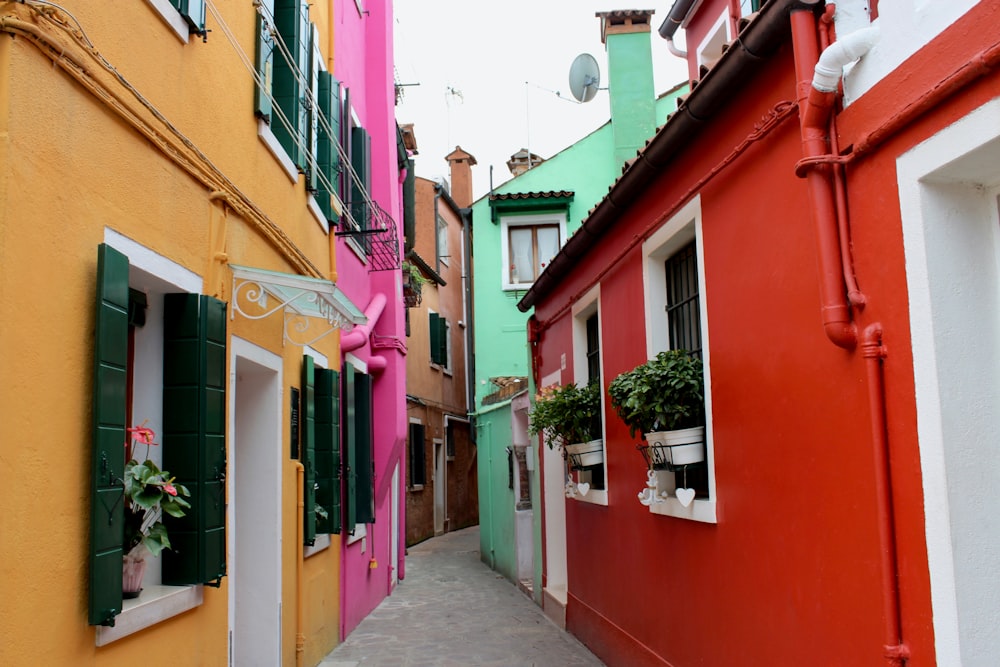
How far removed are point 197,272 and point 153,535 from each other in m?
1.59

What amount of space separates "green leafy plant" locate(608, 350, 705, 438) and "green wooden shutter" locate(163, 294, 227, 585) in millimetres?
2515

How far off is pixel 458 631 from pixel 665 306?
5241mm

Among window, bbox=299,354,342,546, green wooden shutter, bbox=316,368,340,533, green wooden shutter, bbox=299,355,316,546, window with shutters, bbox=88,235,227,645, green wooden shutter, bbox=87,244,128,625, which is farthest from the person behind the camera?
green wooden shutter, bbox=316,368,340,533

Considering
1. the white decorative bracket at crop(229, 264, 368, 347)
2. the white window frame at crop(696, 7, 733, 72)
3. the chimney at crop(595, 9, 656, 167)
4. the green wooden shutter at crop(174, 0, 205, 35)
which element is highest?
the chimney at crop(595, 9, 656, 167)

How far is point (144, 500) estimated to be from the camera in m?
4.21

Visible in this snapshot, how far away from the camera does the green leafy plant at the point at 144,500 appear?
4.22 m

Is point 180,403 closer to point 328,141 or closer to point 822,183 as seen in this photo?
point 822,183

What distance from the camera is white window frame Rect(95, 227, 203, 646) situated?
4398mm

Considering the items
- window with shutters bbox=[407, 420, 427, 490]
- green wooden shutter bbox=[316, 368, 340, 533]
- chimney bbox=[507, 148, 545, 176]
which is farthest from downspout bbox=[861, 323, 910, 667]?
chimney bbox=[507, 148, 545, 176]

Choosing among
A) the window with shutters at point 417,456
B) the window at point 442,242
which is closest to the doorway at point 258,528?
the window with shutters at point 417,456

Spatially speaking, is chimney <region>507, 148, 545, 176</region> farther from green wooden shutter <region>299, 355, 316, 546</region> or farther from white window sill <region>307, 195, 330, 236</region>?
green wooden shutter <region>299, 355, 316, 546</region>

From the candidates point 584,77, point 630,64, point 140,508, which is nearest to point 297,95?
point 140,508

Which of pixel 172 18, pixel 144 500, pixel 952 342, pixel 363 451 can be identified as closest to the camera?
pixel 952 342

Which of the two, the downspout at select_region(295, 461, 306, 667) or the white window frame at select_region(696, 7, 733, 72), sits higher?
the white window frame at select_region(696, 7, 733, 72)
